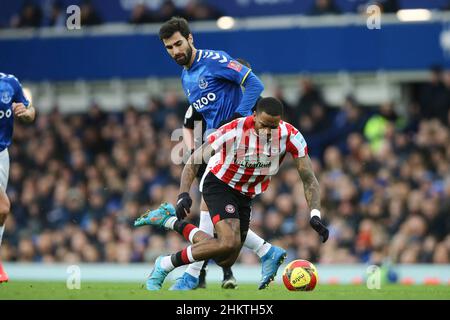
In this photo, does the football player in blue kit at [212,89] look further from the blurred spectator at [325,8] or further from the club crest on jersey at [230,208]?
the blurred spectator at [325,8]

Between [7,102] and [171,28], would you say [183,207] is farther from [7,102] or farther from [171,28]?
[7,102]

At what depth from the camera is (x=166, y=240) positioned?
19891 mm

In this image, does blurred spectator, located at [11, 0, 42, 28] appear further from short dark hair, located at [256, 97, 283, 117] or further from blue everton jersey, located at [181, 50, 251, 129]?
short dark hair, located at [256, 97, 283, 117]

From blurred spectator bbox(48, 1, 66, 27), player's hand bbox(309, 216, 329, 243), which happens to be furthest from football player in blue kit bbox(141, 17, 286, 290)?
blurred spectator bbox(48, 1, 66, 27)

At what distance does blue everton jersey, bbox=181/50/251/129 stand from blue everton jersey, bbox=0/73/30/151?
1.95 m

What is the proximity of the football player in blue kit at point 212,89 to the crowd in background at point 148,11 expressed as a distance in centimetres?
926

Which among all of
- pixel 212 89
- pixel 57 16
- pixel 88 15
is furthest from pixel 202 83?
pixel 57 16

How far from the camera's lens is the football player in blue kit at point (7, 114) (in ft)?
39.8

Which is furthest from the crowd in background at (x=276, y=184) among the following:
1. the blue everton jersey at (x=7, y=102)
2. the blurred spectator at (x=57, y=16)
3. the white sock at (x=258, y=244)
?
the blue everton jersey at (x=7, y=102)

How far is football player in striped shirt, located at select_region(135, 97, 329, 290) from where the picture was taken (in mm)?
10914
